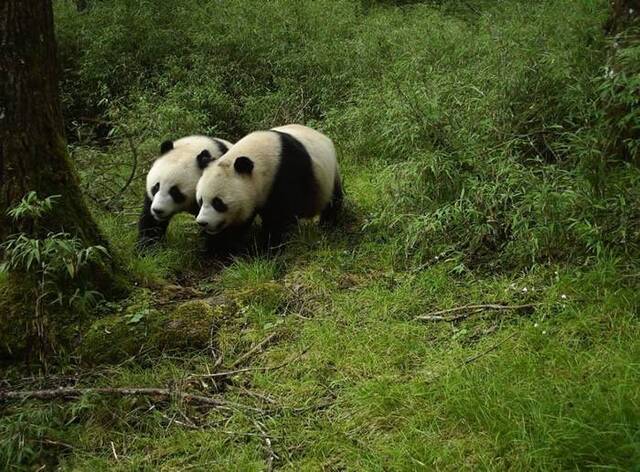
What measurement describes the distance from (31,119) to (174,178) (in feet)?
7.07

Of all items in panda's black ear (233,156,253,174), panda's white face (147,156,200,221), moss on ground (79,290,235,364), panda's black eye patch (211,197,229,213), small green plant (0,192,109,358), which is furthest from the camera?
panda's white face (147,156,200,221)

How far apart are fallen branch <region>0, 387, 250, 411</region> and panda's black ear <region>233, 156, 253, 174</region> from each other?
256 cm

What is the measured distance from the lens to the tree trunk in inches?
153

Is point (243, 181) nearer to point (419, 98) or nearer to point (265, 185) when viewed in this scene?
point (265, 185)

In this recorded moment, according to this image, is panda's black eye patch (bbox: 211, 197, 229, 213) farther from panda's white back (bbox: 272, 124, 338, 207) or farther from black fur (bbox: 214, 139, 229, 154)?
black fur (bbox: 214, 139, 229, 154)

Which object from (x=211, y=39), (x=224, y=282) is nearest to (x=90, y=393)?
(x=224, y=282)

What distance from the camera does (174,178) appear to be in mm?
6086

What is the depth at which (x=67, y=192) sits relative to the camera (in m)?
4.23

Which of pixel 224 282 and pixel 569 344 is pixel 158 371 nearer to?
pixel 224 282

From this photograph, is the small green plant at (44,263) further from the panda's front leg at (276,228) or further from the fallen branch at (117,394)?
the panda's front leg at (276,228)

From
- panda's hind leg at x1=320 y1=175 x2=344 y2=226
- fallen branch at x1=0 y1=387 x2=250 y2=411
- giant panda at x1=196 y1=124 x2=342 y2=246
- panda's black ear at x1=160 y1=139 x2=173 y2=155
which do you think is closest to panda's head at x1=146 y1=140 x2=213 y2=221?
panda's black ear at x1=160 y1=139 x2=173 y2=155

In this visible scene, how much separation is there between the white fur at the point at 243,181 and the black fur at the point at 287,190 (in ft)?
0.18

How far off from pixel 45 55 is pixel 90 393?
7.02 ft

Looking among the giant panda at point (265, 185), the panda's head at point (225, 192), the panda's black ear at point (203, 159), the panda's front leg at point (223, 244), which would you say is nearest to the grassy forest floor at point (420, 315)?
the panda's front leg at point (223, 244)
